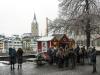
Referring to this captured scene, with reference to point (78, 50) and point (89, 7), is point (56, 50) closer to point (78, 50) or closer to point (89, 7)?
point (78, 50)

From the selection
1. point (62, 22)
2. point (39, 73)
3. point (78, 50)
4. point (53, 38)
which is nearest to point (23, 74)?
point (39, 73)

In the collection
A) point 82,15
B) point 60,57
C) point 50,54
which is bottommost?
point 60,57

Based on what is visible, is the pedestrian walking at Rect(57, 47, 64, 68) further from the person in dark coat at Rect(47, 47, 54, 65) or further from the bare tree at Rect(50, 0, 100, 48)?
the bare tree at Rect(50, 0, 100, 48)

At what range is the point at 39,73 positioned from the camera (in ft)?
73.0

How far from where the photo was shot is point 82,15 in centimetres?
4347

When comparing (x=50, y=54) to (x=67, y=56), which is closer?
(x=67, y=56)

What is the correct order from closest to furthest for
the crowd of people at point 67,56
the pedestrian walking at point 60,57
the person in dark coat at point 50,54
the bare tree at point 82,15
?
the pedestrian walking at point 60,57
the crowd of people at point 67,56
the person in dark coat at point 50,54
the bare tree at point 82,15

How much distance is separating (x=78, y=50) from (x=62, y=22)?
1890 cm

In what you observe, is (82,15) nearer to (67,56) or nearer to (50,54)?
(50,54)

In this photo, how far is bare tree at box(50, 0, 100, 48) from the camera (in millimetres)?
43875

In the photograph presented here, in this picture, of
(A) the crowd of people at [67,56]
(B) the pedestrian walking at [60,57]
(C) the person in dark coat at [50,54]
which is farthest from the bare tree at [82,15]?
(B) the pedestrian walking at [60,57]

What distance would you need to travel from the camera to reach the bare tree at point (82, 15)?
43.9 m

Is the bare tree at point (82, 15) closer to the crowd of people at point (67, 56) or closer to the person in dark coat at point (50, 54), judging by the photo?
the crowd of people at point (67, 56)

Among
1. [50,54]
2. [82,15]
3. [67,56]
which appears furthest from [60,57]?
[82,15]
